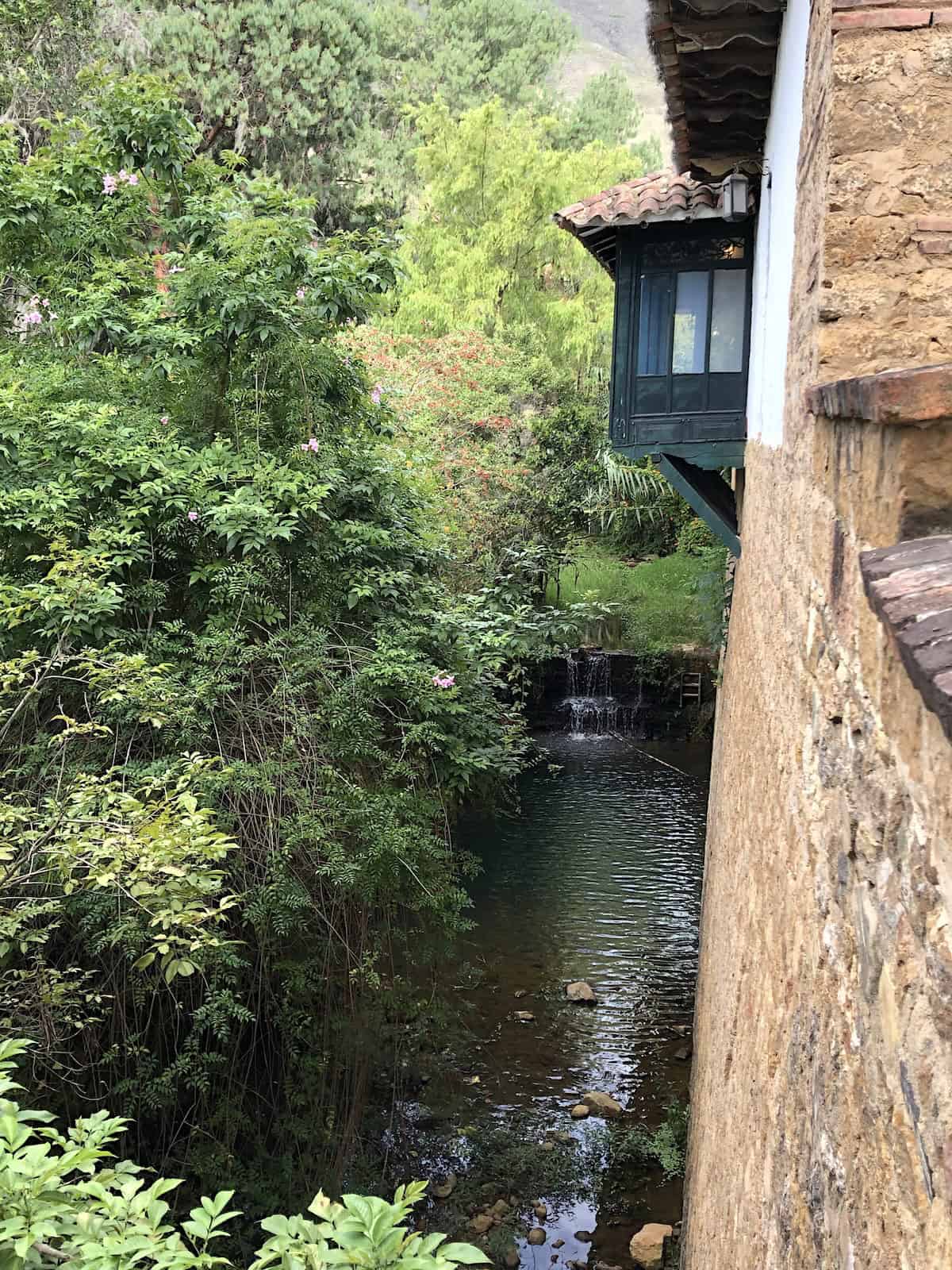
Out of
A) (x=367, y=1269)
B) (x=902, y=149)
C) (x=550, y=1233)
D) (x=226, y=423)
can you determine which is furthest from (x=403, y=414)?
(x=367, y=1269)

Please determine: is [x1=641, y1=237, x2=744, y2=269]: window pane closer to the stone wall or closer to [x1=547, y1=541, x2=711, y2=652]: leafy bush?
the stone wall

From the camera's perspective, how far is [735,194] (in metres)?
7.80

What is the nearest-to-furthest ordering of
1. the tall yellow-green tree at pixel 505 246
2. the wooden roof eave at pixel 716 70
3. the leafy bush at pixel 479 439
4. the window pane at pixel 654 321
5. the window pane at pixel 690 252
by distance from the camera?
1. the wooden roof eave at pixel 716 70
2. the window pane at pixel 690 252
3. the window pane at pixel 654 321
4. the leafy bush at pixel 479 439
5. the tall yellow-green tree at pixel 505 246

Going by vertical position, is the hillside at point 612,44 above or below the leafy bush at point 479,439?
above

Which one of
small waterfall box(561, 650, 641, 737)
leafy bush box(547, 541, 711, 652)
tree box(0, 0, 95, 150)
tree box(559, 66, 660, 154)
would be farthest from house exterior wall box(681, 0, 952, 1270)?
tree box(559, 66, 660, 154)

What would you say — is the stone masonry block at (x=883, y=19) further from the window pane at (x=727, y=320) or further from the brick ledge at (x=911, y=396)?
the window pane at (x=727, y=320)

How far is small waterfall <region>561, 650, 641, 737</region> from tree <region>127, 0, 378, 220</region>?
45.9 ft

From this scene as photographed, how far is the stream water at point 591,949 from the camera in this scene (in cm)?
827

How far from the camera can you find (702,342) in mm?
9484

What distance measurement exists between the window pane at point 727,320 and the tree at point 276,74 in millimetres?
17533

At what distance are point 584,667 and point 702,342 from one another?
10.0 metres

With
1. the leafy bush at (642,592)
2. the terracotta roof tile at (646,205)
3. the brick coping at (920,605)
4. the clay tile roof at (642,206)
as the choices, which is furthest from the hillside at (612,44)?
the brick coping at (920,605)

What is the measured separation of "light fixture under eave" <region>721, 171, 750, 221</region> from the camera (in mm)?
7734

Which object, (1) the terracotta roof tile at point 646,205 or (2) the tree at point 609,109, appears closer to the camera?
(1) the terracotta roof tile at point 646,205
